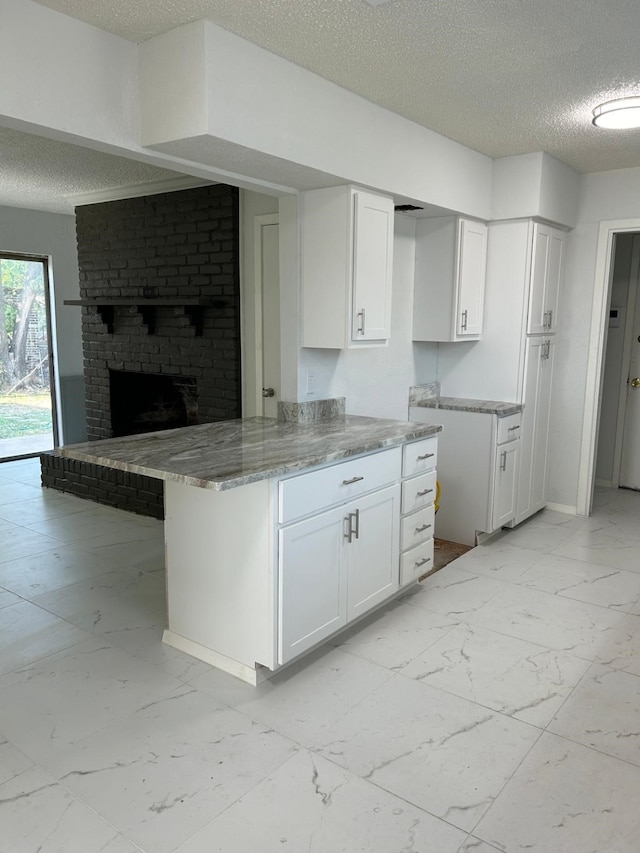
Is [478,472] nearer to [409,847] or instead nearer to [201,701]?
[201,701]

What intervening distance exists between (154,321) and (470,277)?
7.54 ft

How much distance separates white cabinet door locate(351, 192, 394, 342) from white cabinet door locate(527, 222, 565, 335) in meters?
1.27

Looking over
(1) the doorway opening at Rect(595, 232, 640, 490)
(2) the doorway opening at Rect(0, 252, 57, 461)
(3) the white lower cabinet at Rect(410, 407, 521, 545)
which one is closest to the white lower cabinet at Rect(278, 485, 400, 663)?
(3) the white lower cabinet at Rect(410, 407, 521, 545)

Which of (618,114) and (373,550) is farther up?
(618,114)

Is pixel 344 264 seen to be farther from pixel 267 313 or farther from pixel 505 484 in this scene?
pixel 505 484

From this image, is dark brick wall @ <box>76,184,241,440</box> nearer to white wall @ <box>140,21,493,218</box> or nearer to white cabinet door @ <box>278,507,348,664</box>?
white wall @ <box>140,21,493,218</box>

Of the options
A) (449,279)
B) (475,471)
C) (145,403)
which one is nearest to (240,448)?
(475,471)

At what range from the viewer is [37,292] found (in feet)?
21.0

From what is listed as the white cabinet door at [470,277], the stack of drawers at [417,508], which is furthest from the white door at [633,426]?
the stack of drawers at [417,508]

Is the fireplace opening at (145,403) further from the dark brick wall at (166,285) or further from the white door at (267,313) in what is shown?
the white door at (267,313)

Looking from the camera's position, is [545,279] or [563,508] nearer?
[545,279]

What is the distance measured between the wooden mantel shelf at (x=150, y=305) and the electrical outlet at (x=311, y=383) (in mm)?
1095

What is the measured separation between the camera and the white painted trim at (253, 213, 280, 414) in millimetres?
3949

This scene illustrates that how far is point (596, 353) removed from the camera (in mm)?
4531
